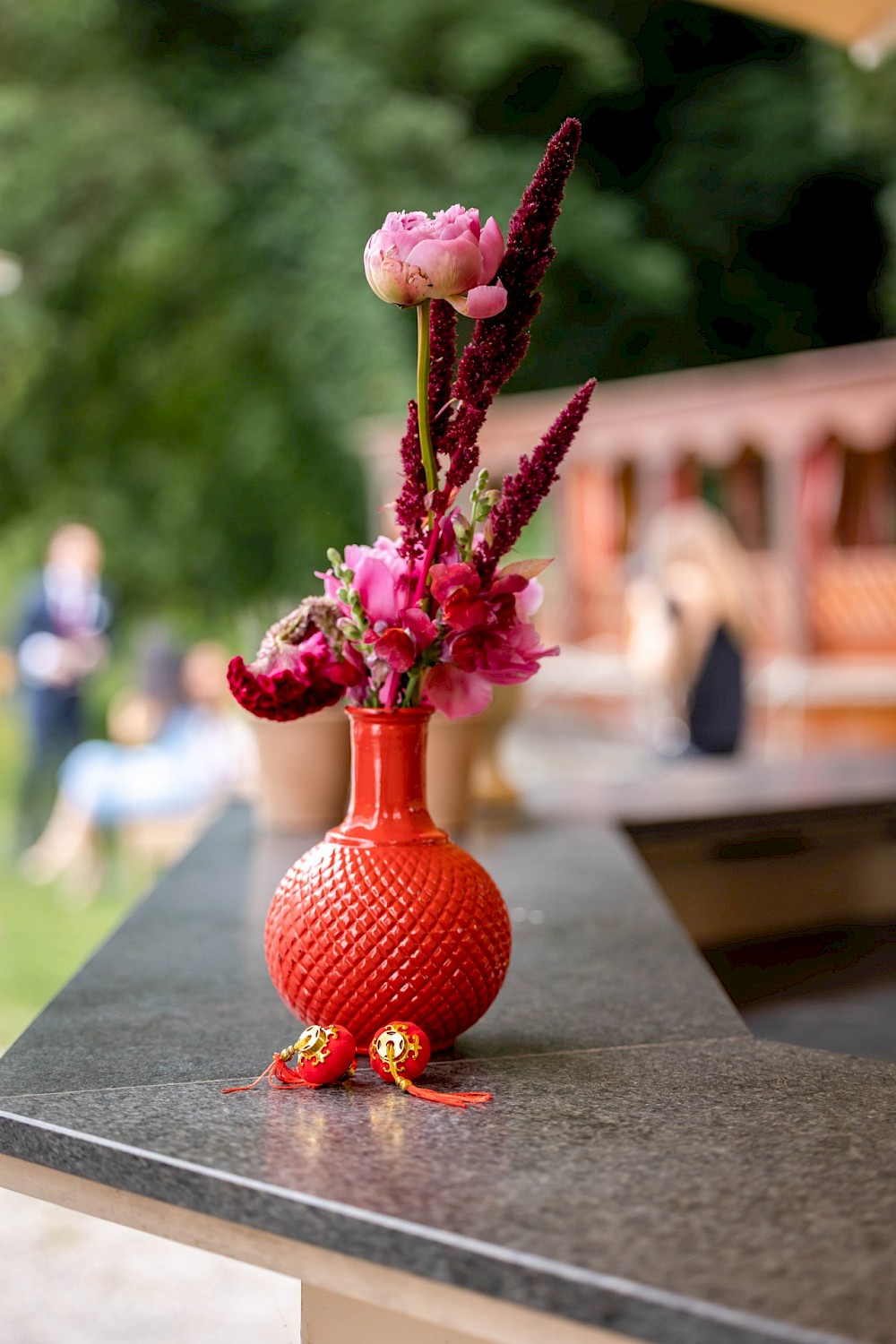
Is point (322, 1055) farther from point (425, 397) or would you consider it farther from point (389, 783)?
point (425, 397)

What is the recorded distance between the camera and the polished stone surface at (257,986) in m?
1.17

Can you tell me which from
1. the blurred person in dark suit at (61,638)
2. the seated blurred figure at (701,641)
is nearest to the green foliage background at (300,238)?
the blurred person in dark suit at (61,638)

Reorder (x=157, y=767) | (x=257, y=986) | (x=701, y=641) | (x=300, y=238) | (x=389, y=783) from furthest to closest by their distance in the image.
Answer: (x=300, y=238), (x=157, y=767), (x=701, y=641), (x=257, y=986), (x=389, y=783)

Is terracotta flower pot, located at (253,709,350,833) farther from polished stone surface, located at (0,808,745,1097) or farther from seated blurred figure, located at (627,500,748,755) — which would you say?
seated blurred figure, located at (627,500,748,755)

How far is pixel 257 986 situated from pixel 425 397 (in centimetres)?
67

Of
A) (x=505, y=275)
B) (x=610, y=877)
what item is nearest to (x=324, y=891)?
(x=505, y=275)

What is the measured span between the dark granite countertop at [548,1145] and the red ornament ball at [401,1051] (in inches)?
0.9

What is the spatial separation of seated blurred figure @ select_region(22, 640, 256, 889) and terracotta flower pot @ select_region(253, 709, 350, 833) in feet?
12.9

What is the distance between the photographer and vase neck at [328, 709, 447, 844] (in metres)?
1.13

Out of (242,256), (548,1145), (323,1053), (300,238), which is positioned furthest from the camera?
(242,256)

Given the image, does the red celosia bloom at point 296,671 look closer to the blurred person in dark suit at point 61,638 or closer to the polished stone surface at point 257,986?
the polished stone surface at point 257,986

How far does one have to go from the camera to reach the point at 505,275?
106cm

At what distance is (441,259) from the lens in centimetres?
101

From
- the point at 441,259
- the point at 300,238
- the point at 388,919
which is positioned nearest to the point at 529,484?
the point at 441,259
